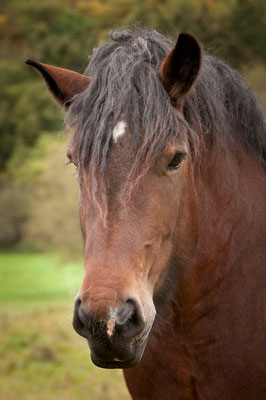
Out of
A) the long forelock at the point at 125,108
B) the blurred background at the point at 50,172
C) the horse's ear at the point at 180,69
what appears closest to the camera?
the long forelock at the point at 125,108

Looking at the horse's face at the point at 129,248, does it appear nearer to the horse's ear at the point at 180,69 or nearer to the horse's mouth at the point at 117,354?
the horse's mouth at the point at 117,354

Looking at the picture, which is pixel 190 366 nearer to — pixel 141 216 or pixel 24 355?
pixel 141 216

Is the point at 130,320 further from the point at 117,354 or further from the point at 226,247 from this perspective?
the point at 226,247

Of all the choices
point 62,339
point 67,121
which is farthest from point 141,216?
point 62,339

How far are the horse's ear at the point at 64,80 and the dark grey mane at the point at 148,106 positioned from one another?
76 mm

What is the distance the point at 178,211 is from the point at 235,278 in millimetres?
661

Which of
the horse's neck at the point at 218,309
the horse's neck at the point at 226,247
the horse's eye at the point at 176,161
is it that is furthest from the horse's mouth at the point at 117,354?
the horse's eye at the point at 176,161

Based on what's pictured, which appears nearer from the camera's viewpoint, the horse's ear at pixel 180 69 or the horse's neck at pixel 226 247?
the horse's ear at pixel 180 69

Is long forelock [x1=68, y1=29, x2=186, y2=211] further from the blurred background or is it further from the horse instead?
the blurred background

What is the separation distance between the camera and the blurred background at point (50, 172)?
977cm

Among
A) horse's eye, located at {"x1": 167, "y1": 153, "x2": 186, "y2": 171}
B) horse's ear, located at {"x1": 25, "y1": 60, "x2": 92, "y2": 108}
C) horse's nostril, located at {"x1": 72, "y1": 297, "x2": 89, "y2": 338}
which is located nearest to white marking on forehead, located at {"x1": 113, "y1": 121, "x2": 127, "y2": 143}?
horse's eye, located at {"x1": 167, "y1": 153, "x2": 186, "y2": 171}

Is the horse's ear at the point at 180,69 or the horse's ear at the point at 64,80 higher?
the horse's ear at the point at 180,69

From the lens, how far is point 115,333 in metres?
2.42

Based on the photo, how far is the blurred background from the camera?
9.77 meters
